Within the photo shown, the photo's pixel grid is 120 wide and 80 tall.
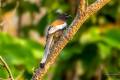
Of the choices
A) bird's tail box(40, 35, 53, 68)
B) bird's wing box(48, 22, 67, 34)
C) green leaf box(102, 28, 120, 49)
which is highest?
bird's wing box(48, 22, 67, 34)

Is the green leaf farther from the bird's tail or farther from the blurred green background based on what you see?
the bird's tail

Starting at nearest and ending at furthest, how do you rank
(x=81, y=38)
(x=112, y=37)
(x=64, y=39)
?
(x=64, y=39)
(x=112, y=37)
(x=81, y=38)

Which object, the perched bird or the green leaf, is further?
the green leaf

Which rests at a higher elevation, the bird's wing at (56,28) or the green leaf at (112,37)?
the bird's wing at (56,28)

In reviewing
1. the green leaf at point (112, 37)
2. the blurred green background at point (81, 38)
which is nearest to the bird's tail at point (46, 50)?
the blurred green background at point (81, 38)

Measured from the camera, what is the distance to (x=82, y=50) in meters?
2.87

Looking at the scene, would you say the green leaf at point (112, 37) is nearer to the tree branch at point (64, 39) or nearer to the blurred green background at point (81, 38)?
the blurred green background at point (81, 38)

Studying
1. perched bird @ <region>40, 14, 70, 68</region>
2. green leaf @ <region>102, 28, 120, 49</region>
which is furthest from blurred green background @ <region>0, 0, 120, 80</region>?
perched bird @ <region>40, 14, 70, 68</region>

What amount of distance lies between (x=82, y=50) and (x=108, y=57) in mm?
169

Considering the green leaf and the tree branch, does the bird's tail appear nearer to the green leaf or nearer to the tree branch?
the tree branch

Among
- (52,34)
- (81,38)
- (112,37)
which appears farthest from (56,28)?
(81,38)

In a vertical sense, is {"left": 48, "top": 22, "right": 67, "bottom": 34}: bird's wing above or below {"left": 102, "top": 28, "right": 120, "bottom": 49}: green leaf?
above

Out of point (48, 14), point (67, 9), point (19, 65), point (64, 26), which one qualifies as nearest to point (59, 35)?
point (64, 26)

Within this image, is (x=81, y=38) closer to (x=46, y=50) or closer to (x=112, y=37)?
(x=112, y=37)
